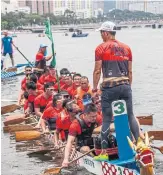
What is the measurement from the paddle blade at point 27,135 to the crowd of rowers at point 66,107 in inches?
10.8

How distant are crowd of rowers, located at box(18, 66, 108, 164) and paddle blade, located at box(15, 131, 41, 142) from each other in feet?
0.90

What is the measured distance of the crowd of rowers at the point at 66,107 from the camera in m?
8.88

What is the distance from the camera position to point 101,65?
811 cm

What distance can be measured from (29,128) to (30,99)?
3.85 feet

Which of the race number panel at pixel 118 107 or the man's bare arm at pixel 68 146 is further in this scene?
the man's bare arm at pixel 68 146

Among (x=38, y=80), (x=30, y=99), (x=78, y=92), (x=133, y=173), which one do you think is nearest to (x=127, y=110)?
(x=133, y=173)

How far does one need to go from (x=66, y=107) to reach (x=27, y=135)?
259 cm

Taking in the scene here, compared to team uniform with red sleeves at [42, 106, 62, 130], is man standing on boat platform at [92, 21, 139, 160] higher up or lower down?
higher up

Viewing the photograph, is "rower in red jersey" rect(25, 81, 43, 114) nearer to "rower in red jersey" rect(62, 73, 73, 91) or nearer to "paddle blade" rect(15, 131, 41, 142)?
"rower in red jersey" rect(62, 73, 73, 91)

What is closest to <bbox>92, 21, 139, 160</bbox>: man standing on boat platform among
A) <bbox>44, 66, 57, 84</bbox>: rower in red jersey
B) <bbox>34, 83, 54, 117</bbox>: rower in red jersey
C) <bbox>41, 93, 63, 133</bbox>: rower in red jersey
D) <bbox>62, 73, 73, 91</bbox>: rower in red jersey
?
<bbox>41, 93, 63, 133</bbox>: rower in red jersey

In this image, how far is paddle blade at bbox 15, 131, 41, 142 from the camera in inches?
481

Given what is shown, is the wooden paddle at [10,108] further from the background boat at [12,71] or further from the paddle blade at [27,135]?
the background boat at [12,71]

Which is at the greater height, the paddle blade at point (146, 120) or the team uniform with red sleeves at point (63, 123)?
the team uniform with red sleeves at point (63, 123)

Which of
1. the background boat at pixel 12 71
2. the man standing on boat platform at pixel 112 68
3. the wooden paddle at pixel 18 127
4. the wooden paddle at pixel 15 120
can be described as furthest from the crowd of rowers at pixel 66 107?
the background boat at pixel 12 71
